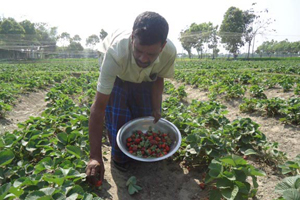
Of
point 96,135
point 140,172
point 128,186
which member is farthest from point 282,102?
point 96,135

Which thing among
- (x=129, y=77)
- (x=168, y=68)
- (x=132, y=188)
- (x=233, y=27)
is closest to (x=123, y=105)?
(x=129, y=77)

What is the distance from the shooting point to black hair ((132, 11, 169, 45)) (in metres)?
1.62

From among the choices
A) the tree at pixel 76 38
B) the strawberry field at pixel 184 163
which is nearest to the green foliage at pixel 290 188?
the strawberry field at pixel 184 163

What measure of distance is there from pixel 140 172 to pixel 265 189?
1.31 m

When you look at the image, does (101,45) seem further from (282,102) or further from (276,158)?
(282,102)

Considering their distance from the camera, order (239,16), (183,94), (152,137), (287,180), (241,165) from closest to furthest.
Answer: (287,180) < (241,165) < (152,137) < (183,94) < (239,16)

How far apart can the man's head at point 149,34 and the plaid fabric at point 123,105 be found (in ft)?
3.03

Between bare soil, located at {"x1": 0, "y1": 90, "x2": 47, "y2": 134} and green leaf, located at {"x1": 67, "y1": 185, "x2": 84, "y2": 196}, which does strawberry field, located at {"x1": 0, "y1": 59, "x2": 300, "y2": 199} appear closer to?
green leaf, located at {"x1": 67, "y1": 185, "x2": 84, "y2": 196}

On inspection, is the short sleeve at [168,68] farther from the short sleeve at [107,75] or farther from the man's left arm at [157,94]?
the short sleeve at [107,75]

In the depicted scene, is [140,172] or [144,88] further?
[144,88]

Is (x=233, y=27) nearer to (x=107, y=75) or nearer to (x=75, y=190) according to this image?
(x=107, y=75)

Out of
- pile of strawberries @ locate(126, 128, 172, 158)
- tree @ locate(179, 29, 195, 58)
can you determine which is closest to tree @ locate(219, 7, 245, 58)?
tree @ locate(179, 29, 195, 58)

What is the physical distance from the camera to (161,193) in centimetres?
222

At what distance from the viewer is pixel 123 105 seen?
8.48ft
